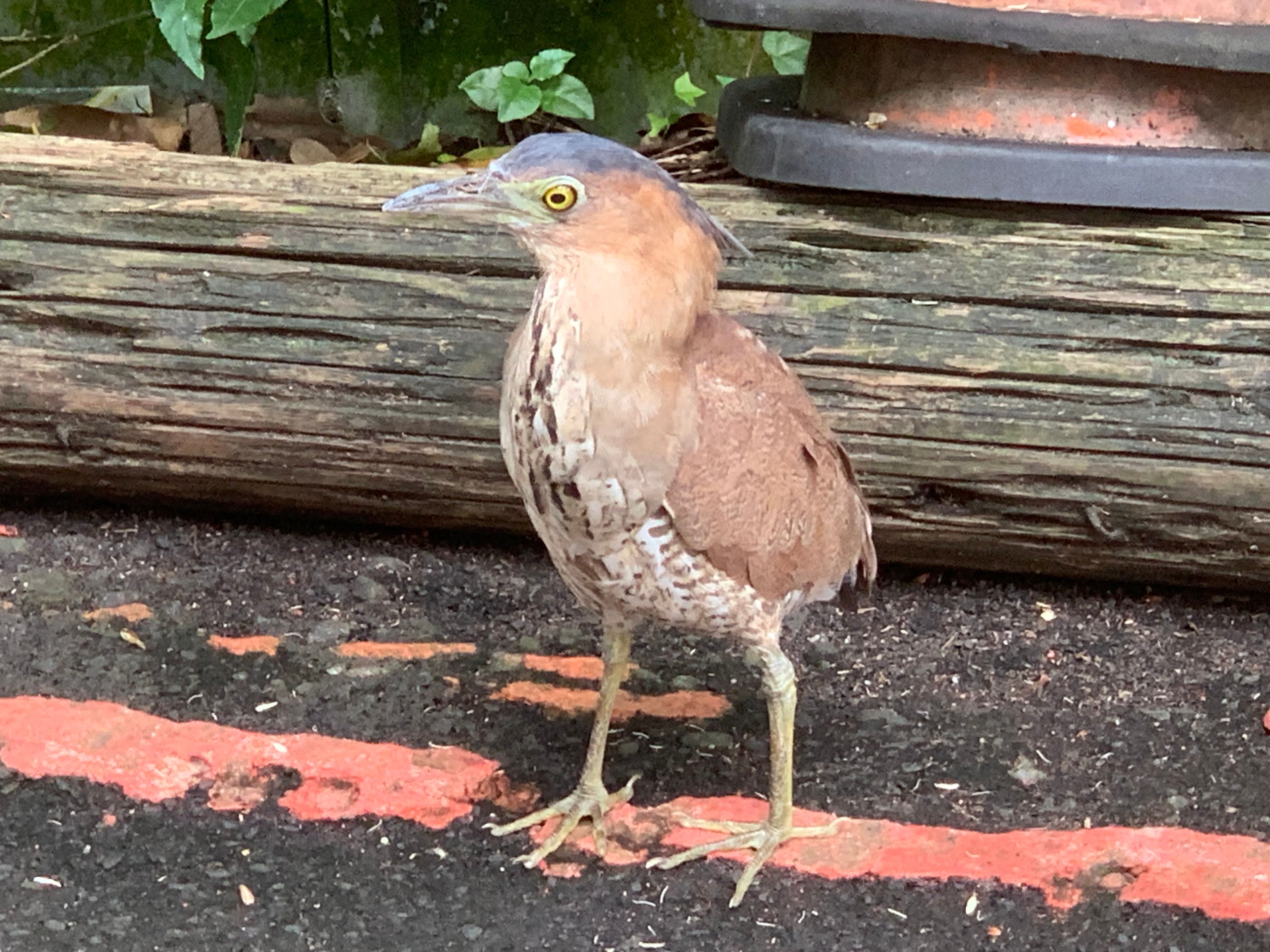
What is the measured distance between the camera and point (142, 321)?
2.54 metres

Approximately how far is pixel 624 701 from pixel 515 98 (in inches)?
57.9

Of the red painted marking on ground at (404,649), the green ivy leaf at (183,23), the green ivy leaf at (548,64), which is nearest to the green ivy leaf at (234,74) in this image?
the green ivy leaf at (183,23)

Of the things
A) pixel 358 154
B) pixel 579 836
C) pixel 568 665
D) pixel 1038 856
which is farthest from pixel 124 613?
pixel 1038 856

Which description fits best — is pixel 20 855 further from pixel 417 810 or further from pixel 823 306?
pixel 823 306

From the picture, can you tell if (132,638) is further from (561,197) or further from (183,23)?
(561,197)

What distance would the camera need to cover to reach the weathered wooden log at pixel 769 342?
230 centimetres

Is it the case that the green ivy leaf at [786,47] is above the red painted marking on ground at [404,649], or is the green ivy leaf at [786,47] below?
above

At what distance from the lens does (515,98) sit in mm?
2980

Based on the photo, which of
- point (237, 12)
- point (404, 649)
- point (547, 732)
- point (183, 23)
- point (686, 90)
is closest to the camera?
point (547, 732)

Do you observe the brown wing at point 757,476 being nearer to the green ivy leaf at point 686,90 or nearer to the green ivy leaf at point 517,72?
the green ivy leaf at point 517,72

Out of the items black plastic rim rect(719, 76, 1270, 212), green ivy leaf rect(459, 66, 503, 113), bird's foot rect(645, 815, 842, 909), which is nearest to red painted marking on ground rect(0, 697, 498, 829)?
bird's foot rect(645, 815, 842, 909)

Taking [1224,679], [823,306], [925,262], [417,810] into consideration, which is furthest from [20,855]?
[1224,679]

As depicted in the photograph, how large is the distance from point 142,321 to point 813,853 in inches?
65.0

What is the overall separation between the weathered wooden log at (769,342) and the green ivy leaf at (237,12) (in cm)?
45
